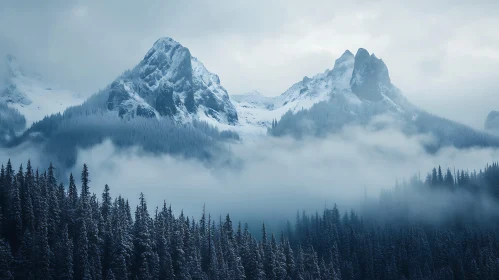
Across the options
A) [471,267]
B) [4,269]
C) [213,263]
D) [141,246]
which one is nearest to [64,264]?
[4,269]

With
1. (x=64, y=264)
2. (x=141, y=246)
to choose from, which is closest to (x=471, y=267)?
(x=141, y=246)

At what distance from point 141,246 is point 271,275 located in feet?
124

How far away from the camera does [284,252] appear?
602 ft

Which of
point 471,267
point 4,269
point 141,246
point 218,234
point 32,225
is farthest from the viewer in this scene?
point 471,267

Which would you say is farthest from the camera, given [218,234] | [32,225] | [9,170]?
[218,234]

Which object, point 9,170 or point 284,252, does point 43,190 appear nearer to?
point 9,170

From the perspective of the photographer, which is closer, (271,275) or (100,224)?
(100,224)

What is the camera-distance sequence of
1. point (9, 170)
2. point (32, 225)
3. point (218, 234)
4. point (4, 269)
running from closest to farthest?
1. point (4, 269)
2. point (32, 225)
3. point (9, 170)
4. point (218, 234)

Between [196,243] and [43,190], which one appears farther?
[196,243]

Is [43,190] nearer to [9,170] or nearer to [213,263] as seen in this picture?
[9,170]

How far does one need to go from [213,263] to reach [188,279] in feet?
33.7

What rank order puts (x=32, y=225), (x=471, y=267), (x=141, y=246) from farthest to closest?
(x=471, y=267)
(x=141, y=246)
(x=32, y=225)

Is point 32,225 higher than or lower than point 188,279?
higher

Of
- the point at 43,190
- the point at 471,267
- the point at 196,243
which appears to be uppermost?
the point at 43,190
